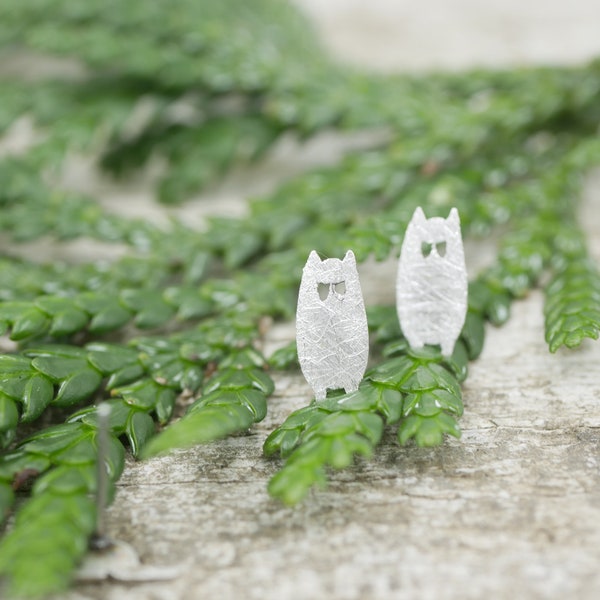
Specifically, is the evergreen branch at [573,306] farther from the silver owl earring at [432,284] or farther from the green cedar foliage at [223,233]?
the silver owl earring at [432,284]

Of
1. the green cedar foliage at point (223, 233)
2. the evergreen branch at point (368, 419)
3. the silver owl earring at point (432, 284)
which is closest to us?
the evergreen branch at point (368, 419)

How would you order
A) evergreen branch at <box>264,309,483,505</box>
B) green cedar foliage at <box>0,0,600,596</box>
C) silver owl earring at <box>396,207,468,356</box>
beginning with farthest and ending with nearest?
silver owl earring at <box>396,207,468,356</box>
green cedar foliage at <box>0,0,600,596</box>
evergreen branch at <box>264,309,483,505</box>

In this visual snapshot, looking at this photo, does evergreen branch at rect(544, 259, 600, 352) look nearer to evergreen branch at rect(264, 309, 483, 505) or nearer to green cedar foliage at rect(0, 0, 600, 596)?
green cedar foliage at rect(0, 0, 600, 596)

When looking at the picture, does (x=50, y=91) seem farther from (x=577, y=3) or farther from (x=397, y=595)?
(x=577, y=3)

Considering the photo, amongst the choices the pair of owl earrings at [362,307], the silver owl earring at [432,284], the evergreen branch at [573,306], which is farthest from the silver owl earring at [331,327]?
the evergreen branch at [573,306]

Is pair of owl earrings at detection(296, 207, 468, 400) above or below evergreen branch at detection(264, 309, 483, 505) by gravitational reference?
above

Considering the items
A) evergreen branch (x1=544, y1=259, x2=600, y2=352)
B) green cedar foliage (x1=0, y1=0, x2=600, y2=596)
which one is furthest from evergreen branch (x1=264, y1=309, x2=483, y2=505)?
evergreen branch (x1=544, y1=259, x2=600, y2=352)

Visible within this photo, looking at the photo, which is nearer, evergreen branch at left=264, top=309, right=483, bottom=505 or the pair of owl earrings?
evergreen branch at left=264, top=309, right=483, bottom=505

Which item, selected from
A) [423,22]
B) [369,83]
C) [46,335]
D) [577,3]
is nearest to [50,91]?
[369,83]

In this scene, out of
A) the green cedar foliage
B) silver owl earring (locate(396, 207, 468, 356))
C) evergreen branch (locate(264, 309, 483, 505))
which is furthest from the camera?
silver owl earring (locate(396, 207, 468, 356))
